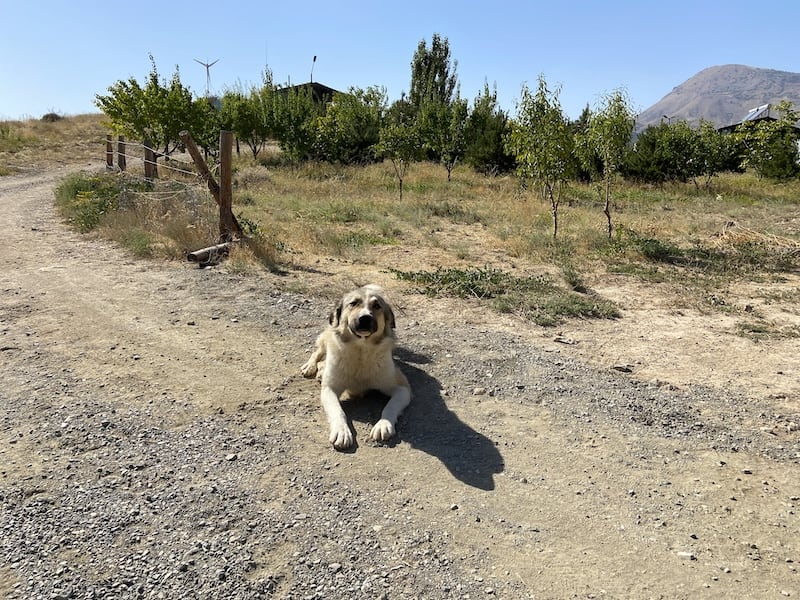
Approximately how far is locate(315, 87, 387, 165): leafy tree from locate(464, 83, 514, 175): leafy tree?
14.3 feet

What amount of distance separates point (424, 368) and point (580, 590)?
8.93 ft

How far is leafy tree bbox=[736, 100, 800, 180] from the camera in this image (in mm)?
12836

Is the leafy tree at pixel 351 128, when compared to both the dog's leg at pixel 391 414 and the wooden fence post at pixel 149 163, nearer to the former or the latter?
the wooden fence post at pixel 149 163

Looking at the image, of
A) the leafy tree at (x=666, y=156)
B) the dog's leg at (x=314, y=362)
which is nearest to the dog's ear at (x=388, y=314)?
the dog's leg at (x=314, y=362)

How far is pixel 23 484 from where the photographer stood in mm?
3234

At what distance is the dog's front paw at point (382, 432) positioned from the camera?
3.80 m

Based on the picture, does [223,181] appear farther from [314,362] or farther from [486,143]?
[486,143]

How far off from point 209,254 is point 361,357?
532 cm

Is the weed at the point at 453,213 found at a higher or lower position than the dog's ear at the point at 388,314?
higher

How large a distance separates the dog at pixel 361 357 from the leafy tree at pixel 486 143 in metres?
22.6

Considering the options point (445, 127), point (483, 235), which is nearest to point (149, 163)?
point (483, 235)

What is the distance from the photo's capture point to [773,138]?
17016mm

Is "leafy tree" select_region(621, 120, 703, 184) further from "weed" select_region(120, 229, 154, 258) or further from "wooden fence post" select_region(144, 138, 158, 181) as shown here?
"weed" select_region(120, 229, 154, 258)

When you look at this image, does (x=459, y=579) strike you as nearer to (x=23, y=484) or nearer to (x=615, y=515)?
(x=615, y=515)
